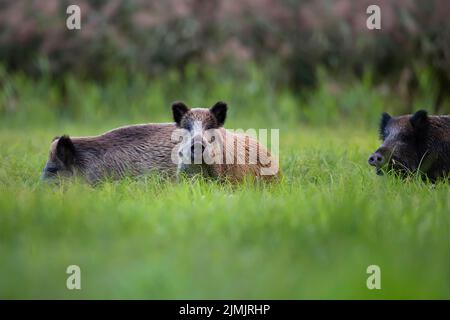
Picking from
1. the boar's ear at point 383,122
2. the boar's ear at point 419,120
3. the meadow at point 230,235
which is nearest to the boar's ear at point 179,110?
the meadow at point 230,235

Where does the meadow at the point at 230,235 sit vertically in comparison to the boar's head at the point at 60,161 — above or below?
below

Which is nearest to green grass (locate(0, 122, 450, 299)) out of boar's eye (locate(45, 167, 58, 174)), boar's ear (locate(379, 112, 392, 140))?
boar's eye (locate(45, 167, 58, 174))

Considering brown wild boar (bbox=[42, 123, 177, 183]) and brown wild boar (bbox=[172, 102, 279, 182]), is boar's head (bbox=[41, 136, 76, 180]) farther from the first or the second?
brown wild boar (bbox=[172, 102, 279, 182])

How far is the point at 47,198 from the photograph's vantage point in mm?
6301

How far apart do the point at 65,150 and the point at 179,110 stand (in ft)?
4.09

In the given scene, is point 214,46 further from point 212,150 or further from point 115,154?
point 212,150

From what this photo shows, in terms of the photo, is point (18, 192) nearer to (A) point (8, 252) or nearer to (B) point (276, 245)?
(A) point (8, 252)

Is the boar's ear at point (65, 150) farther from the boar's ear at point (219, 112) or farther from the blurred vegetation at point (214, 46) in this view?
the blurred vegetation at point (214, 46)

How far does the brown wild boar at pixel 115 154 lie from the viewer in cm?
769

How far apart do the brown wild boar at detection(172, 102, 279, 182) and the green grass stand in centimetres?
21

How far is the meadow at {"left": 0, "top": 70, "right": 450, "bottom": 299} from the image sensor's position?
458 centimetres

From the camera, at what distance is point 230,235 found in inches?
213

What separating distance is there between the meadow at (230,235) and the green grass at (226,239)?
0.01 m
